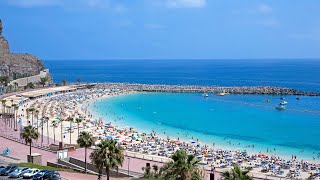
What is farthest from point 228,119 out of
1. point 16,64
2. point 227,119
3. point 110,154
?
point 16,64

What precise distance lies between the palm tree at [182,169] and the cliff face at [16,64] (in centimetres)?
10596

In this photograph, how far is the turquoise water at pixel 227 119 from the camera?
171 feet

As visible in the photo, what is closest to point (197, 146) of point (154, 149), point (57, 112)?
point (154, 149)

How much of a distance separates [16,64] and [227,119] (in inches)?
3294

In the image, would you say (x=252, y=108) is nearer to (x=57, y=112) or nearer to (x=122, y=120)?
(x=122, y=120)

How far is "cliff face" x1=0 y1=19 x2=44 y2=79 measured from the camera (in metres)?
116

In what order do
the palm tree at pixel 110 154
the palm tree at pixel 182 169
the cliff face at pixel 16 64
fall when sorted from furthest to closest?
the cliff face at pixel 16 64, the palm tree at pixel 110 154, the palm tree at pixel 182 169

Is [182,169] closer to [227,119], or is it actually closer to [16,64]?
[227,119]

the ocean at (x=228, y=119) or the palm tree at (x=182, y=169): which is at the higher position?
the palm tree at (x=182, y=169)

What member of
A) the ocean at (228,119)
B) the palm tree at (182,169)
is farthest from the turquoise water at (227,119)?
the palm tree at (182,169)

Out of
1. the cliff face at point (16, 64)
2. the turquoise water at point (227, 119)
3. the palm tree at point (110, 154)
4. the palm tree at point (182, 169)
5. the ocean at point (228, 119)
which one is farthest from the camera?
the cliff face at point (16, 64)

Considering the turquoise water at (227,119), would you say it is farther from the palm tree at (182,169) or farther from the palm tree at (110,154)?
the palm tree at (182,169)

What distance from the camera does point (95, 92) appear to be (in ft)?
344

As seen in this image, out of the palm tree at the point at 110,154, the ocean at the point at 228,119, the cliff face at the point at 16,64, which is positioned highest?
the cliff face at the point at 16,64
